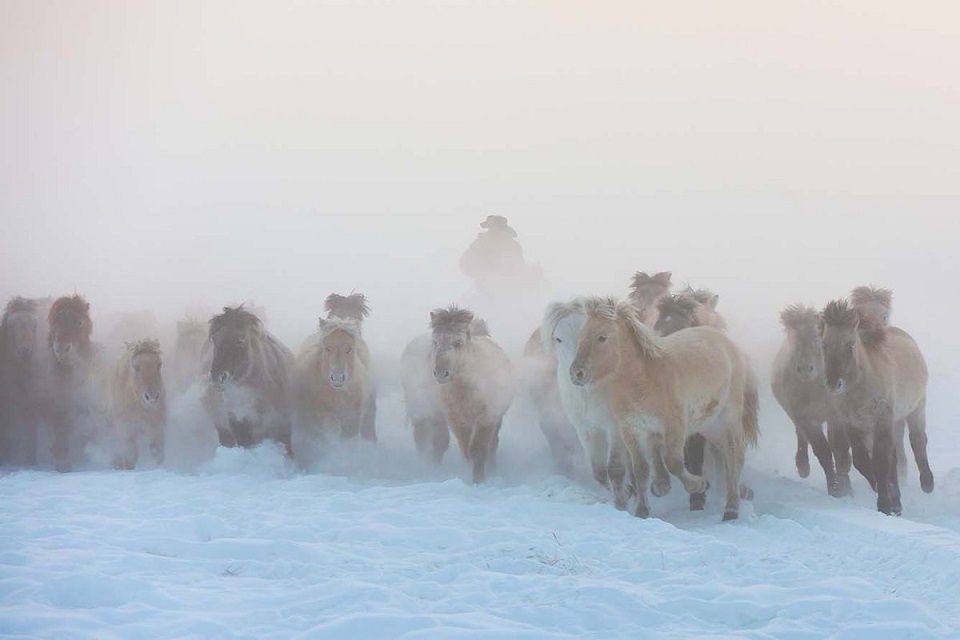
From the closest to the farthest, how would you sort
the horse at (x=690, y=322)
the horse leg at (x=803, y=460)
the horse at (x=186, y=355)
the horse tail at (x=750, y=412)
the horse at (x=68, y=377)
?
1. the horse tail at (x=750, y=412)
2. the horse at (x=690, y=322)
3. the horse leg at (x=803, y=460)
4. the horse at (x=68, y=377)
5. the horse at (x=186, y=355)

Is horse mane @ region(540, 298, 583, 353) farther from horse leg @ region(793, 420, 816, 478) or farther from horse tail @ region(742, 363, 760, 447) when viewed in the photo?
horse leg @ region(793, 420, 816, 478)

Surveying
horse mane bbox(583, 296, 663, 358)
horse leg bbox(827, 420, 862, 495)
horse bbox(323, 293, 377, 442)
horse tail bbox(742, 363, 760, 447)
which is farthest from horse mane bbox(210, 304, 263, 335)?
horse leg bbox(827, 420, 862, 495)

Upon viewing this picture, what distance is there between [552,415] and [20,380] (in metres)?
8.34

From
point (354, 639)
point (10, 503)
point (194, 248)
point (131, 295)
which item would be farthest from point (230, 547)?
point (194, 248)

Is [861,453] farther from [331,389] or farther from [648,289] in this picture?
[331,389]

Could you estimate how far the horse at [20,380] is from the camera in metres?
12.8

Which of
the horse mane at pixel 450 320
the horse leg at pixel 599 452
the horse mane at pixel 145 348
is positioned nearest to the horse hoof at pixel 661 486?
the horse leg at pixel 599 452

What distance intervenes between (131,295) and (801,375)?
1264 inches

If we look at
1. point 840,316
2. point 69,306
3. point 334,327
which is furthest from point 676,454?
point 69,306

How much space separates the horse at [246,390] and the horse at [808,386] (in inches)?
275

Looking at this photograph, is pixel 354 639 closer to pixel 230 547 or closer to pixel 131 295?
pixel 230 547

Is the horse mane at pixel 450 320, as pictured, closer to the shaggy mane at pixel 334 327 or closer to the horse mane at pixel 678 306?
the shaggy mane at pixel 334 327

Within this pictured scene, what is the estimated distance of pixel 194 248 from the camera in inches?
2549

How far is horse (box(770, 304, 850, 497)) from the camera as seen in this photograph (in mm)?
10688
